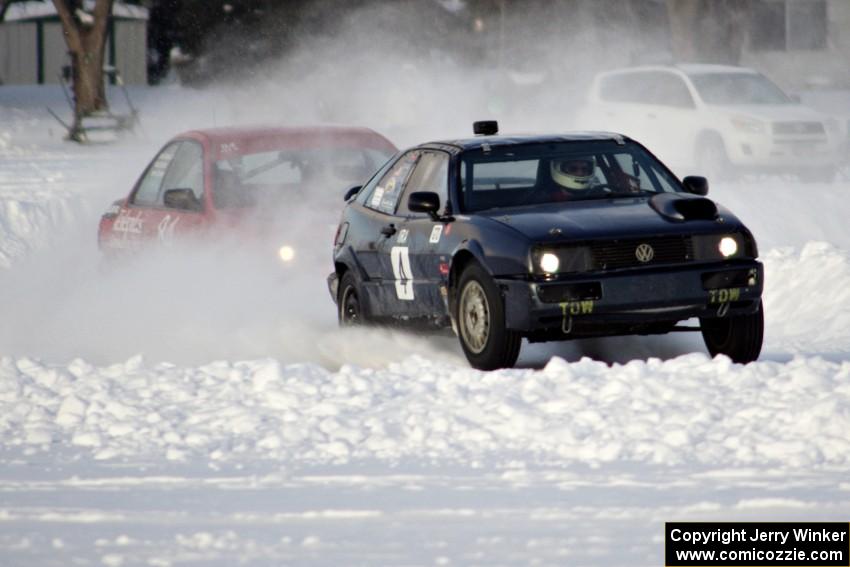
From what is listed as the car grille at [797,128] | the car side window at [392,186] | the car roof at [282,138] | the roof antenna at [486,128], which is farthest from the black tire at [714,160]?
the car side window at [392,186]

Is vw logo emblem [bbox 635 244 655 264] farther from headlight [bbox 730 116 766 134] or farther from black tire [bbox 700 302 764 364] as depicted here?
headlight [bbox 730 116 766 134]

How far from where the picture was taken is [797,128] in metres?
24.2

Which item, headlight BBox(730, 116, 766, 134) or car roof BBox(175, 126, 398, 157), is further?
headlight BBox(730, 116, 766, 134)

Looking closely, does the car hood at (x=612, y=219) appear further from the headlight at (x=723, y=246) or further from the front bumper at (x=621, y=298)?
the front bumper at (x=621, y=298)

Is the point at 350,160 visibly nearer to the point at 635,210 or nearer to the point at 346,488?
the point at 635,210

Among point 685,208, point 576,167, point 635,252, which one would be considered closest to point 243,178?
point 576,167

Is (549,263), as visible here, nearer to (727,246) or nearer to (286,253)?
(727,246)

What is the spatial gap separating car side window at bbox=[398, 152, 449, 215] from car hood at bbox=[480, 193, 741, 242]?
582 millimetres

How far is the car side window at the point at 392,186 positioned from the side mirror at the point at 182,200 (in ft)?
5.79

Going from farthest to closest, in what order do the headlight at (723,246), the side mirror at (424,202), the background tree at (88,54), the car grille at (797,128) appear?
the background tree at (88,54) → the car grille at (797,128) → the side mirror at (424,202) → the headlight at (723,246)

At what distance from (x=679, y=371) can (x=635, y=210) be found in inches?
46.6

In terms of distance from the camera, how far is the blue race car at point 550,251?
32.0 feet

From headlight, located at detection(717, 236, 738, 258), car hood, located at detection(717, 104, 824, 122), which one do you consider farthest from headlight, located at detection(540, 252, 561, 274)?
car hood, located at detection(717, 104, 824, 122)

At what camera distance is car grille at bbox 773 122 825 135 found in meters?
24.1
